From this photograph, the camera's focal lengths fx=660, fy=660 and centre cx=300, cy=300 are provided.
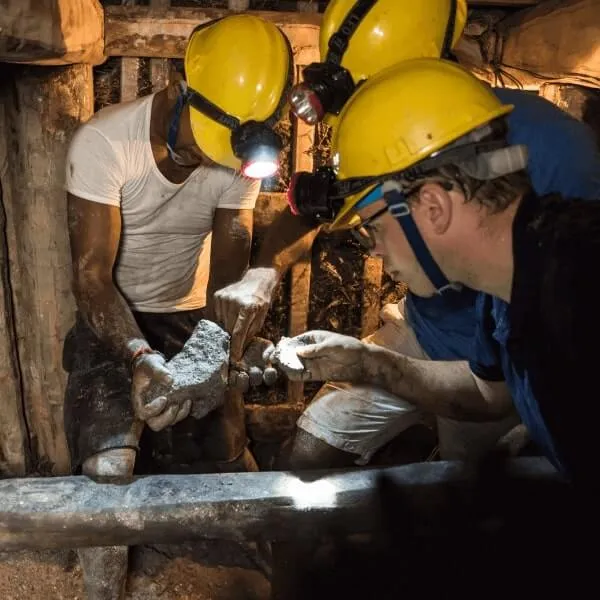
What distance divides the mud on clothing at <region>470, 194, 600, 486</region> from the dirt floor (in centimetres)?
176

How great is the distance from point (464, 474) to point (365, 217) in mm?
1017

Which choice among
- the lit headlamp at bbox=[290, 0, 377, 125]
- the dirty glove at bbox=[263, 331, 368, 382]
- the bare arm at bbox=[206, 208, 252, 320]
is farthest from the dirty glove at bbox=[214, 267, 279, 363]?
the lit headlamp at bbox=[290, 0, 377, 125]

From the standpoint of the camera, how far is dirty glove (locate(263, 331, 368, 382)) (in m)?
2.42

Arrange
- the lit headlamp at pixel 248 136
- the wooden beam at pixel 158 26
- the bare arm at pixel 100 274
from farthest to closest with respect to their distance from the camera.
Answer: the wooden beam at pixel 158 26, the bare arm at pixel 100 274, the lit headlamp at pixel 248 136

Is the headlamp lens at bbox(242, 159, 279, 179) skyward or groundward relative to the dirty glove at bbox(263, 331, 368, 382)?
skyward

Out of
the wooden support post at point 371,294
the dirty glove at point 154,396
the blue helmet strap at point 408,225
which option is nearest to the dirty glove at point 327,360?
the dirty glove at point 154,396

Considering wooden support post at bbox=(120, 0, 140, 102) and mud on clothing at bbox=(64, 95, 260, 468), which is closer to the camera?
mud on clothing at bbox=(64, 95, 260, 468)

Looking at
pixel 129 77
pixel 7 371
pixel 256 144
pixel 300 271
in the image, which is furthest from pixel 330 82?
pixel 7 371

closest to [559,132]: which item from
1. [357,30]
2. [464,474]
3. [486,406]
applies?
[357,30]

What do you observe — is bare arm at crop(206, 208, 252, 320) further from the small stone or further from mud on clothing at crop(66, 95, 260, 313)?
the small stone

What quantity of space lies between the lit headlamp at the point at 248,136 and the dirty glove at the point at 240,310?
66 centimetres

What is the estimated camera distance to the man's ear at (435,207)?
1.63 metres

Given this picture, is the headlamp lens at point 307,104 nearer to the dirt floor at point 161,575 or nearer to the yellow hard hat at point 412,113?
the yellow hard hat at point 412,113

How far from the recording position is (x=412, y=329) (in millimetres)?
2941
